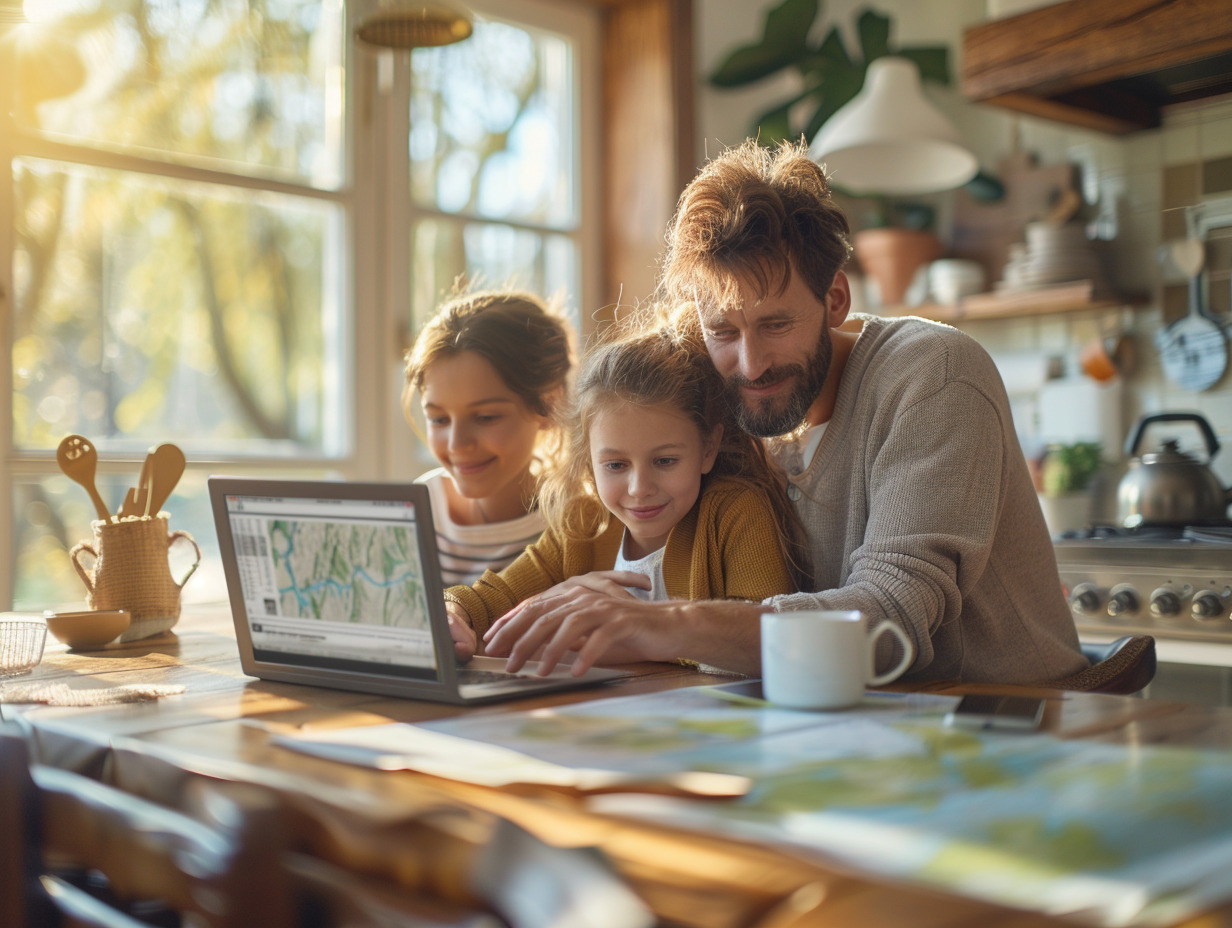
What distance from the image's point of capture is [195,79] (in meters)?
2.95

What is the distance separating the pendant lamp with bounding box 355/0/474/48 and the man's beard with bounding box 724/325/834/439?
0.96 metres

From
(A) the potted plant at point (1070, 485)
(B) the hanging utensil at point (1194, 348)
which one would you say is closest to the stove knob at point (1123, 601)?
(A) the potted plant at point (1070, 485)

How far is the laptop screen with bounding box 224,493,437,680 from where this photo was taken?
3.54 feet

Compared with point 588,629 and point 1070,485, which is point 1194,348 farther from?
point 588,629

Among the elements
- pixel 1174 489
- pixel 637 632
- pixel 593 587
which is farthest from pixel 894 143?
pixel 637 632

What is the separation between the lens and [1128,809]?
689 millimetres

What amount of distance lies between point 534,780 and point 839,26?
355 centimetres

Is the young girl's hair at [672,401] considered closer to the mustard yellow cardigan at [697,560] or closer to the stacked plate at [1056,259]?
the mustard yellow cardigan at [697,560]

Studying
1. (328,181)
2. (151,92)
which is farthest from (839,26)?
(151,92)

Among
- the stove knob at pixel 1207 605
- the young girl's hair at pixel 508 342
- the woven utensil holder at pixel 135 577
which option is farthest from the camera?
the stove knob at pixel 1207 605

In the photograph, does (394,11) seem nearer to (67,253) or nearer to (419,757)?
(67,253)

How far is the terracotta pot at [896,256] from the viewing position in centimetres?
338

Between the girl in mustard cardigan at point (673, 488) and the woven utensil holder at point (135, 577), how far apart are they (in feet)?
1.40

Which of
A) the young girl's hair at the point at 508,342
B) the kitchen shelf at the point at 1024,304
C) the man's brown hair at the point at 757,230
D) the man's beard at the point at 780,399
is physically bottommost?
the man's beard at the point at 780,399
